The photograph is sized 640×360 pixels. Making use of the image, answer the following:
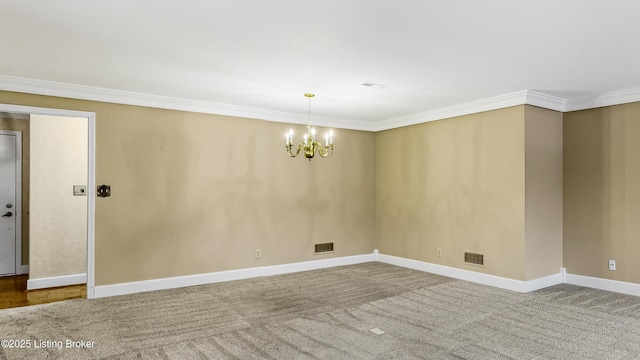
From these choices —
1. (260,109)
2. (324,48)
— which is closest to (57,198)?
(260,109)

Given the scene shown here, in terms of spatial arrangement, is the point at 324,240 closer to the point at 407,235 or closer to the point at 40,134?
the point at 407,235

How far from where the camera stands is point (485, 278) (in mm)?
5566

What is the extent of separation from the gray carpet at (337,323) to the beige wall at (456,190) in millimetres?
707

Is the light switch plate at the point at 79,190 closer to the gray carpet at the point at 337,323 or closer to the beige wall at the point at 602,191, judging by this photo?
the gray carpet at the point at 337,323

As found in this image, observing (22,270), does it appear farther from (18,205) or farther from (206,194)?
(206,194)

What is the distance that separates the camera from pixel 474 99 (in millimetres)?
5441

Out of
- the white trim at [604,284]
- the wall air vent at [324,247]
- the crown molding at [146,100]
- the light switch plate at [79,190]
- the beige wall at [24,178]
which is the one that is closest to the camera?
the crown molding at [146,100]

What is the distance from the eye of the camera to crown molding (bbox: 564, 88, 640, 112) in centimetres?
493

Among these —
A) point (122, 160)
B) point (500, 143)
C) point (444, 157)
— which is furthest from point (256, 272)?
point (500, 143)

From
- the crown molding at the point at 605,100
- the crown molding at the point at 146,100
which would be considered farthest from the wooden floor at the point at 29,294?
the crown molding at the point at 605,100

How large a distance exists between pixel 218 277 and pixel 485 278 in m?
Answer: 3.79

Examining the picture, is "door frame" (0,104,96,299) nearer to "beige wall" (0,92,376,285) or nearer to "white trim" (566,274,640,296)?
"beige wall" (0,92,376,285)

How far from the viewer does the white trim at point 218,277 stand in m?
5.02

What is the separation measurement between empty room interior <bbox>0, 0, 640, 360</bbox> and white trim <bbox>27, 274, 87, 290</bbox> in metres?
0.03
